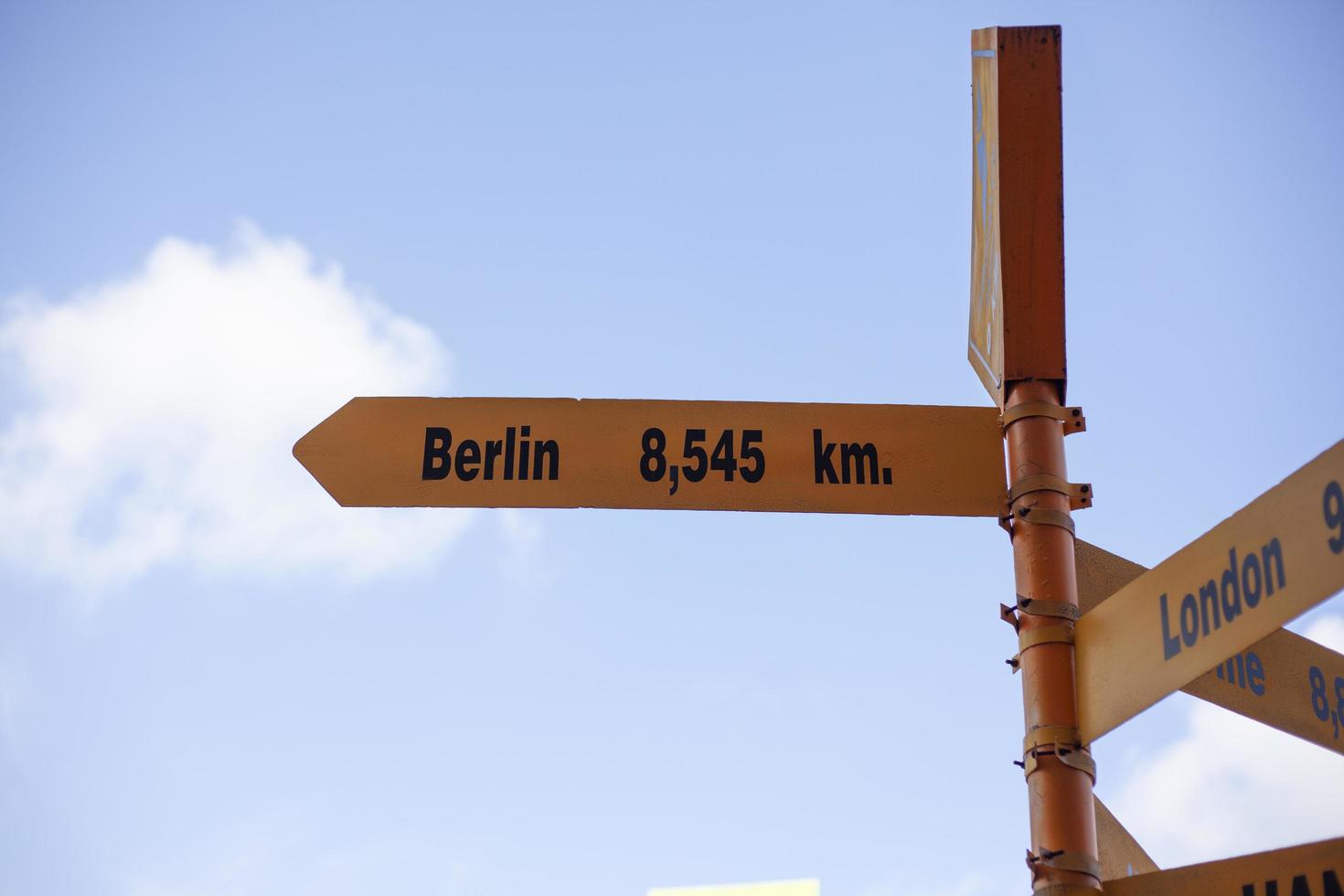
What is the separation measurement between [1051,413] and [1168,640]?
72 centimetres

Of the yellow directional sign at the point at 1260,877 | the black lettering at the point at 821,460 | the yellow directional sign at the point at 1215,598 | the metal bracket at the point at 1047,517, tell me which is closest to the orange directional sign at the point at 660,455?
the black lettering at the point at 821,460

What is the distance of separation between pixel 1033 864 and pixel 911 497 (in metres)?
0.88

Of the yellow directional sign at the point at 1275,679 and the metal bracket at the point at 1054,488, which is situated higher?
the metal bracket at the point at 1054,488

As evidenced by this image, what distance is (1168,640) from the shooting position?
8.33ft

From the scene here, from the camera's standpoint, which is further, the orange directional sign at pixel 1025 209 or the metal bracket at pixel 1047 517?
the orange directional sign at pixel 1025 209

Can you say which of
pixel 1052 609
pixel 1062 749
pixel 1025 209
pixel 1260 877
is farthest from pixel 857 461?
pixel 1260 877

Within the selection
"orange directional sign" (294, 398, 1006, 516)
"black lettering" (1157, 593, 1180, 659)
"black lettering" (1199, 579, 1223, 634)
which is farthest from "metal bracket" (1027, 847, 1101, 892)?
"orange directional sign" (294, 398, 1006, 516)

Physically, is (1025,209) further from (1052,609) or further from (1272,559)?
(1272,559)

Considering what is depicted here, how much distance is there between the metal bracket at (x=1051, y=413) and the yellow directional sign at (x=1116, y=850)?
869 mm

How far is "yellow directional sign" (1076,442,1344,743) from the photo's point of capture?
86.3 inches

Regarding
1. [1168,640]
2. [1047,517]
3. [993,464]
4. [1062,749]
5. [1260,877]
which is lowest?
[1260,877]

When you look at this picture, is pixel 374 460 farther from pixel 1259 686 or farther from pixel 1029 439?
pixel 1259 686

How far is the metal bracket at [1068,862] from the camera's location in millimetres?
2676

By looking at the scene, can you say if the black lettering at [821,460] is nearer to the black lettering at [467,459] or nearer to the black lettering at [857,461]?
the black lettering at [857,461]
